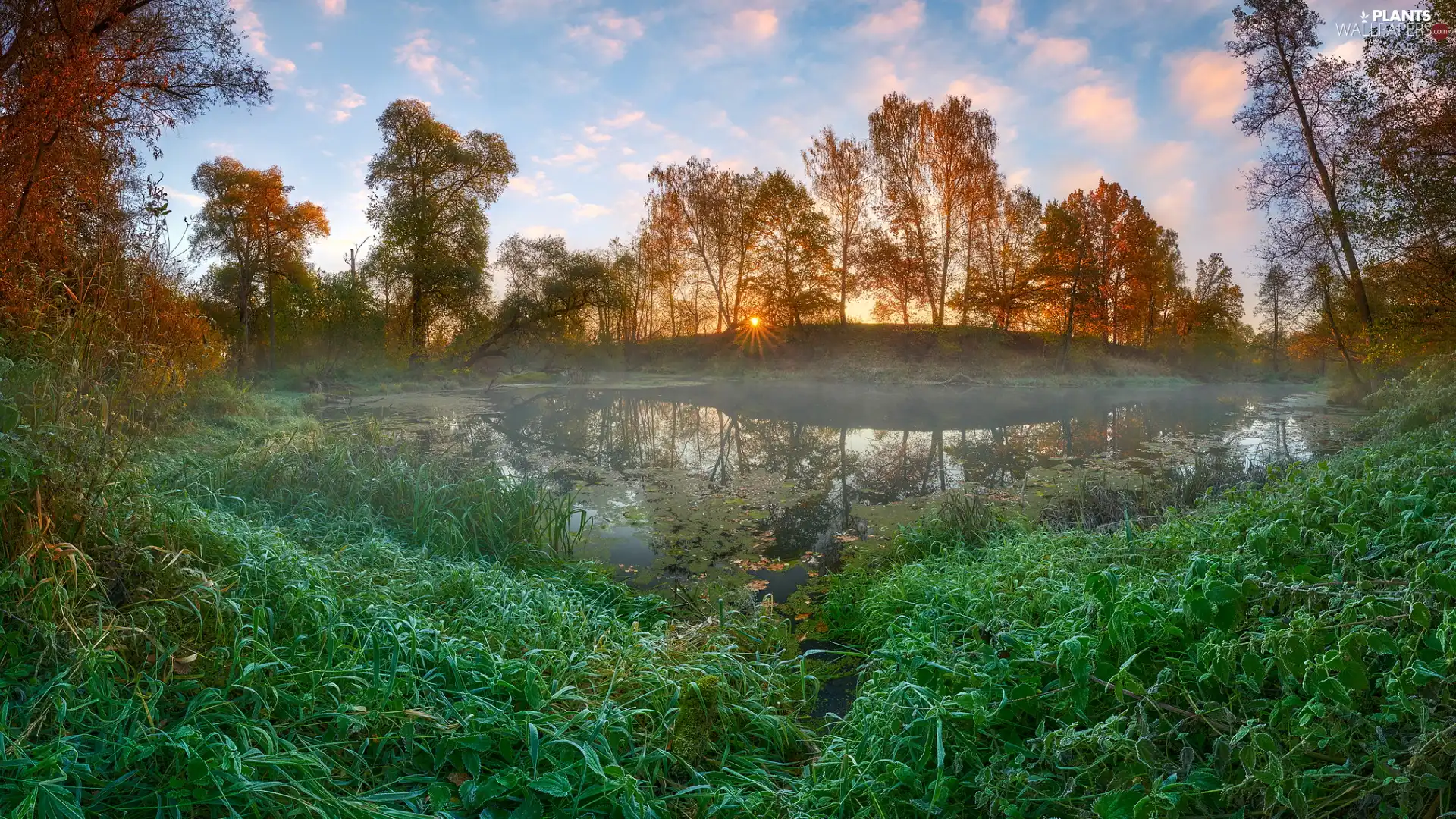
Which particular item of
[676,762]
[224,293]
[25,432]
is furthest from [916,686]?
[224,293]

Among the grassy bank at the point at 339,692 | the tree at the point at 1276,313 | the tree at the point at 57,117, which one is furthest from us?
the tree at the point at 1276,313

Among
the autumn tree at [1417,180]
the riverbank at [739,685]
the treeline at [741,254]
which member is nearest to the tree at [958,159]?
the treeline at [741,254]

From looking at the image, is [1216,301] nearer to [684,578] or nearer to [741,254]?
[741,254]

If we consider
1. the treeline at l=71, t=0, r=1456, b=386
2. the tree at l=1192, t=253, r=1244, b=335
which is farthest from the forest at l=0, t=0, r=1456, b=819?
the tree at l=1192, t=253, r=1244, b=335

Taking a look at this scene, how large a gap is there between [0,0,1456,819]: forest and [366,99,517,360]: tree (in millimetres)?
13675

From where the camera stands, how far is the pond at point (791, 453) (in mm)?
6070

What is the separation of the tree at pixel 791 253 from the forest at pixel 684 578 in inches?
677

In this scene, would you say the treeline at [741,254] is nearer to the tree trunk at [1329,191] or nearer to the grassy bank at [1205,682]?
the tree trunk at [1329,191]

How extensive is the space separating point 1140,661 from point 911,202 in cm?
2785

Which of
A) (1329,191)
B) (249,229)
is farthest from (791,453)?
(249,229)

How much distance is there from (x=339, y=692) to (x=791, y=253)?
28539 millimetres

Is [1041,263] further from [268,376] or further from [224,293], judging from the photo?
[224,293]

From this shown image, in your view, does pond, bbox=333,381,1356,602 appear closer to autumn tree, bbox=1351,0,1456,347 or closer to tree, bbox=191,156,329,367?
autumn tree, bbox=1351,0,1456,347

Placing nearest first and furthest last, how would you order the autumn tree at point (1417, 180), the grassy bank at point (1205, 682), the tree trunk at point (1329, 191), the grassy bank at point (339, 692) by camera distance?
the grassy bank at point (1205, 682) < the grassy bank at point (339, 692) < the autumn tree at point (1417, 180) < the tree trunk at point (1329, 191)
